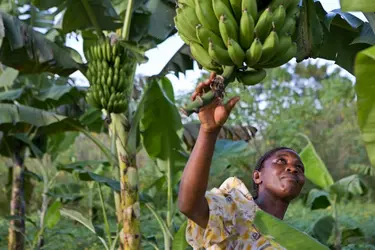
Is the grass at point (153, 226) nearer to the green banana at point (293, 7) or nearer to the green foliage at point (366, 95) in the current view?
the green banana at point (293, 7)

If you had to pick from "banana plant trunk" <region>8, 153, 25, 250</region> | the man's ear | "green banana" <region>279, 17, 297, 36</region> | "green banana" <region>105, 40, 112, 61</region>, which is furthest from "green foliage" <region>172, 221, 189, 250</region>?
"banana plant trunk" <region>8, 153, 25, 250</region>

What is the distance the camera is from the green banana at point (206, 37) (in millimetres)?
1467

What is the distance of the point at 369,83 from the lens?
1.15 m

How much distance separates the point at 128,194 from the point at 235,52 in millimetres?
2522

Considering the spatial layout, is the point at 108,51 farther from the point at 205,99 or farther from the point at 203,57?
the point at 205,99

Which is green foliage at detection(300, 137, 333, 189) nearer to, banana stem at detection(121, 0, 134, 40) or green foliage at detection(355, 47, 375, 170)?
banana stem at detection(121, 0, 134, 40)

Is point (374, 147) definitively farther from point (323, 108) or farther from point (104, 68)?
point (323, 108)

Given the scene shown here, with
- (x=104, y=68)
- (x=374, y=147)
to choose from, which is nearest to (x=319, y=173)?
(x=104, y=68)

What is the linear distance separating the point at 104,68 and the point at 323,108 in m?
10.9

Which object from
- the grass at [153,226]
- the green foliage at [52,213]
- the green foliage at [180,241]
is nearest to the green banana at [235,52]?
the green foliage at [180,241]

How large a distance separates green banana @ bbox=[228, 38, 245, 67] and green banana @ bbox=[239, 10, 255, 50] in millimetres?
41

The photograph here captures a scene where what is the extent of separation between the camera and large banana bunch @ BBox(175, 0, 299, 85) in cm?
143

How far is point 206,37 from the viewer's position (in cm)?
148

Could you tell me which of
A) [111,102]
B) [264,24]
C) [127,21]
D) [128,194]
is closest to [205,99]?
[264,24]
